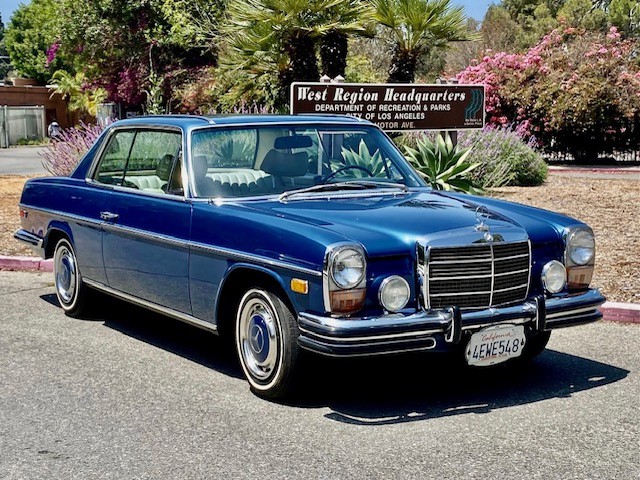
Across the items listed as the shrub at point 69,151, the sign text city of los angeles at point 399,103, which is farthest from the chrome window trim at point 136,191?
the shrub at point 69,151

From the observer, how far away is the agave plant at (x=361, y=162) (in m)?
6.86

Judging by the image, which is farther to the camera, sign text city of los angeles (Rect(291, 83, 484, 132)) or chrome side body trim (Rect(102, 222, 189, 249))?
sign text city of los angeles (Rect(291, 83, 484, 132))

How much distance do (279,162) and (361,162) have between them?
0.61m

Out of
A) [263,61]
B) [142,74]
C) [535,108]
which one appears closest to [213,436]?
[263,61]

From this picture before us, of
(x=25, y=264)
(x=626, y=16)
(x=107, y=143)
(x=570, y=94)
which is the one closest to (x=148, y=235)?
(x=107, y=143)

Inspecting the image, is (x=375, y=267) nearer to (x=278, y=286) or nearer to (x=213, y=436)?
(x=278, y=286)

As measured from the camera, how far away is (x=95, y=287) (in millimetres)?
7719

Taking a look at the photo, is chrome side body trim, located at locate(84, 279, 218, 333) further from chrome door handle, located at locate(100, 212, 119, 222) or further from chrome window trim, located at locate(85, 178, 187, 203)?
chrome window trim, located at locate(85, 178, 187, 203)

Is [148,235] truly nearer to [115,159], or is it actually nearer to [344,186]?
[115,159]

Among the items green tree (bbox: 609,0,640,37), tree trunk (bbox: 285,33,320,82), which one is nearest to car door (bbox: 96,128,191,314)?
tree trunk (bbox: 285,33,320,82)

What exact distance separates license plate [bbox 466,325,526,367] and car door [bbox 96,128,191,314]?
1928 mm

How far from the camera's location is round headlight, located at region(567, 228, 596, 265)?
243 inches

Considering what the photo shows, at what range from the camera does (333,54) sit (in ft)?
67.3

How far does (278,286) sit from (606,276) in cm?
479
